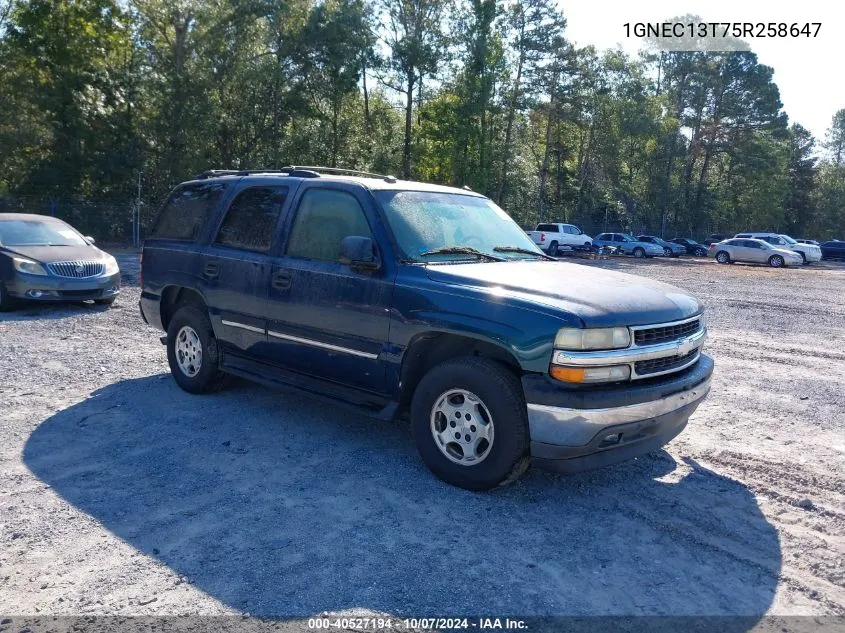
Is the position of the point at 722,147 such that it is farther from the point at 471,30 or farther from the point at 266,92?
the point at 266,92

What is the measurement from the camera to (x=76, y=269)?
11.0 meters

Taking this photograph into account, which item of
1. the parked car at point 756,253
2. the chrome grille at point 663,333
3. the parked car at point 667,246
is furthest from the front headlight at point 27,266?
the parked car at point 667,246

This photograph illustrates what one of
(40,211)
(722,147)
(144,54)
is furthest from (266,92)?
(722,147)

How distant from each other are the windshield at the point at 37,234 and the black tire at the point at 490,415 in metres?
9.58

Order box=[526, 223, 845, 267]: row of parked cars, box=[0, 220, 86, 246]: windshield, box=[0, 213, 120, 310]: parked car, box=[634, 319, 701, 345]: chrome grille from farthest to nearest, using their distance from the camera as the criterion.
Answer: box=[526, 223, 845, 267]: row of parked cars → box=[0, 220, 86, 246]: windshield → box=[0, 213, 120, 310]: parked car → box=[634, 319, 701, 345]: chrome grille

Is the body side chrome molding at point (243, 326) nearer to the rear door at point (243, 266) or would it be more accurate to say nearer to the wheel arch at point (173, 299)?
the rear door at point (243, 266)

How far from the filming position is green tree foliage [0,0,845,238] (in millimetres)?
28969

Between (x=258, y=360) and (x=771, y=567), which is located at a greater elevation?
(x=258, y=360)

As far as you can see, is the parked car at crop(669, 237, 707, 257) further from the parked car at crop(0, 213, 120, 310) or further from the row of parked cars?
the parked car at crop(0, 213, 120, 310)

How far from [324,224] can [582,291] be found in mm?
2160

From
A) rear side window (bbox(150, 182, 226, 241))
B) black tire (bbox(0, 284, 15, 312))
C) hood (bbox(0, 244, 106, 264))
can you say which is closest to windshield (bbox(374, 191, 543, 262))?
rear side window (bbox(150, 182, 226, 241))

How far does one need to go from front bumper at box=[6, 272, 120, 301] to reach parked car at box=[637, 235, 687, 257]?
38.2 m

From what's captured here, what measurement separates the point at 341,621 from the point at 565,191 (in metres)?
55.9

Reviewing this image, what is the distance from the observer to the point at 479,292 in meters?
4.29
